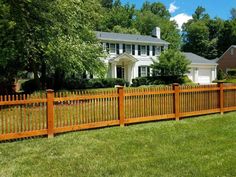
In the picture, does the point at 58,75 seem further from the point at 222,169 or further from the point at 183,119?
the point at 222,169

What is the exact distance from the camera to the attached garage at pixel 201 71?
44188 mm

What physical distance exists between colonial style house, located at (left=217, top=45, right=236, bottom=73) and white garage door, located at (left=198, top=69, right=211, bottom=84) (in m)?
6.28

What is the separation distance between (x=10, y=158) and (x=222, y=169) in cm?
441

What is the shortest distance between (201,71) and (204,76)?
35.6 inches

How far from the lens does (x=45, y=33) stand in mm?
16766

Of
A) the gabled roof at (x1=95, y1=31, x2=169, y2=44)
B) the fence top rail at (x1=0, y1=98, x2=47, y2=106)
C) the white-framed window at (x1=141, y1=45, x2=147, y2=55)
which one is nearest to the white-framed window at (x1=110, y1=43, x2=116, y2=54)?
the gabled roof at (x1=95, y1=31, x2=169, y2=44)

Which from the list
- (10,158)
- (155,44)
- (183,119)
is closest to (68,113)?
(10,158)

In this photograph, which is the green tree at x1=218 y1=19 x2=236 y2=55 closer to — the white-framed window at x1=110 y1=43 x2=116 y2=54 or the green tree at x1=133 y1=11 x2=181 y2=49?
the green tree at x1=133 y1=11 x2=181 y2=49

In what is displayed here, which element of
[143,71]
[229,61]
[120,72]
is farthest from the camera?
[229,61]

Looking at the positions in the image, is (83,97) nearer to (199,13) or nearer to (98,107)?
(98,107)

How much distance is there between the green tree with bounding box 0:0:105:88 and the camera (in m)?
15.0

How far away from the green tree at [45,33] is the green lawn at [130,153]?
7.09 metres

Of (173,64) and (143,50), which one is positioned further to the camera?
(143,50)

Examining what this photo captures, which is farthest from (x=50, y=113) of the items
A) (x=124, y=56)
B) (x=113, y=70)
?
(x=124, y=56)
